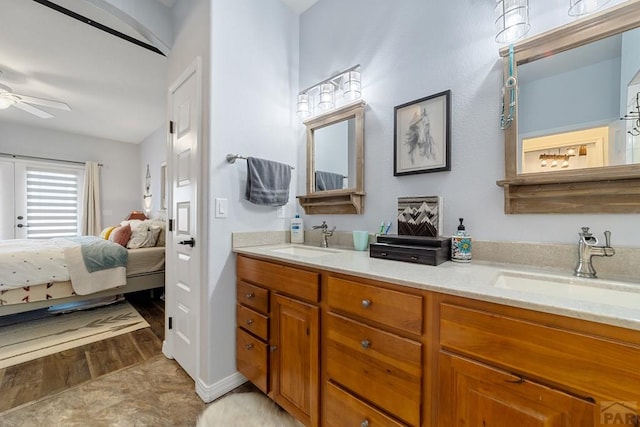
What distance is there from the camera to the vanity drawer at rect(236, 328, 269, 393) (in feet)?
4.85

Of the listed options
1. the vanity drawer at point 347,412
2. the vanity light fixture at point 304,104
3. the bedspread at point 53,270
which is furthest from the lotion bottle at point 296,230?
the bedspread at point 53,270

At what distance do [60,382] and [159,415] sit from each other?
865 mm

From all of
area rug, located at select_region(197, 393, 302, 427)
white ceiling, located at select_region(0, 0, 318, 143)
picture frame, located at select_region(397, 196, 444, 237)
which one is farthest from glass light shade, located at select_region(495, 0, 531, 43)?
area rug, located at select_region(197, 393, 302, 427)

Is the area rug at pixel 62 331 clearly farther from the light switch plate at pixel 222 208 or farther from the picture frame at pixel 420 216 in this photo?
the picture frame at pixel 420 216

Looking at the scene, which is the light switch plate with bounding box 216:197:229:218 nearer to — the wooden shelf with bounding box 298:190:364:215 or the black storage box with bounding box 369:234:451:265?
the wooden shelf with bounding box 298:190:364:215

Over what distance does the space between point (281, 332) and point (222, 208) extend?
0.81m

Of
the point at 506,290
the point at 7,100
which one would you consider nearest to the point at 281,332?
the point at 506,290

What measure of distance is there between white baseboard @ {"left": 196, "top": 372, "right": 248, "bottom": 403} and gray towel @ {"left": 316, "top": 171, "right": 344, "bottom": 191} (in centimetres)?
136

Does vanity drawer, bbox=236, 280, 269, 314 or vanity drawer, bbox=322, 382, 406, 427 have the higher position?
vanity drawer, bbox=236, 280, 269, 314

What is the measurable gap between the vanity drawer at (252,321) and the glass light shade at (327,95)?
4.75 ft

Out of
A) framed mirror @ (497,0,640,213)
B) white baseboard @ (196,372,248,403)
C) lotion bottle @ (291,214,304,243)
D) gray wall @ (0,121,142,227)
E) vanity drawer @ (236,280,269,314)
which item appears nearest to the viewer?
framed mirror @ (497,0,640,213)

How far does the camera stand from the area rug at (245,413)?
1.38 metres

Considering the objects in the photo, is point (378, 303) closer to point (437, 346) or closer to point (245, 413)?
point (437, 346)

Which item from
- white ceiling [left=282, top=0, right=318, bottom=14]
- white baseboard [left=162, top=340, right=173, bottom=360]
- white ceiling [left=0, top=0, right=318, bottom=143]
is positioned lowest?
white baseboard [left=162, top=340, right=173, bottom=360]
